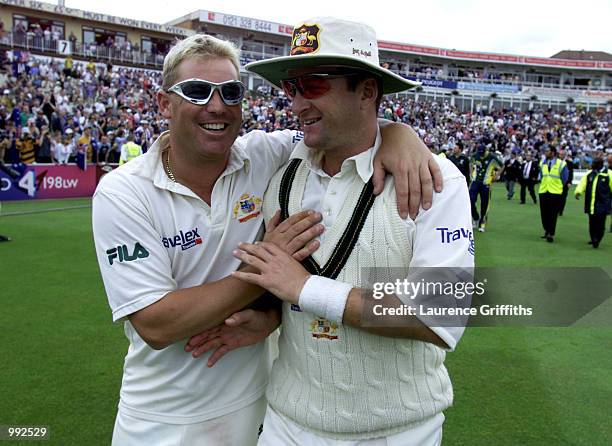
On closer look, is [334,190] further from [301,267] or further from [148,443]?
[148,443]

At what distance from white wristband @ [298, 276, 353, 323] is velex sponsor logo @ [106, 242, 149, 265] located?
0.68m

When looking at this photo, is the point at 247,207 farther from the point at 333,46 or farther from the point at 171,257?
the point at 333,46

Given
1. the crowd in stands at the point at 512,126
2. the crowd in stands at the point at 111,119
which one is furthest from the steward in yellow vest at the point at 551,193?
the crowd in stands at the point at 512,126

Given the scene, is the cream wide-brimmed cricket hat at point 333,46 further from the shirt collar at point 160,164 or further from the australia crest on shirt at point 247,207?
the australia crest on shirt at point 247,207

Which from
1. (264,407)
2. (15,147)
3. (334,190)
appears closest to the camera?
(334,190)

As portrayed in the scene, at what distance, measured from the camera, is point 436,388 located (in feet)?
7.22

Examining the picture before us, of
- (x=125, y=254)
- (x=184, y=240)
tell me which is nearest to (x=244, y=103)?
(x=184, y=240)

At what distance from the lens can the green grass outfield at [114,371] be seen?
3.97 m

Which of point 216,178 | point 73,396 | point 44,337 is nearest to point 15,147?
point 44,337

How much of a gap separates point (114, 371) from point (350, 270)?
3.48 metres

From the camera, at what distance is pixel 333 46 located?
2107 mm

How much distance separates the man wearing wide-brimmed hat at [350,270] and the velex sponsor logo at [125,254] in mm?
377

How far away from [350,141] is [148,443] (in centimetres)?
153

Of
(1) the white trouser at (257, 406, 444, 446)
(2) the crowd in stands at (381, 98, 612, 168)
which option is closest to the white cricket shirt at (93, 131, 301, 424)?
(1) the white trouser at (257, 406, 444, 446)
